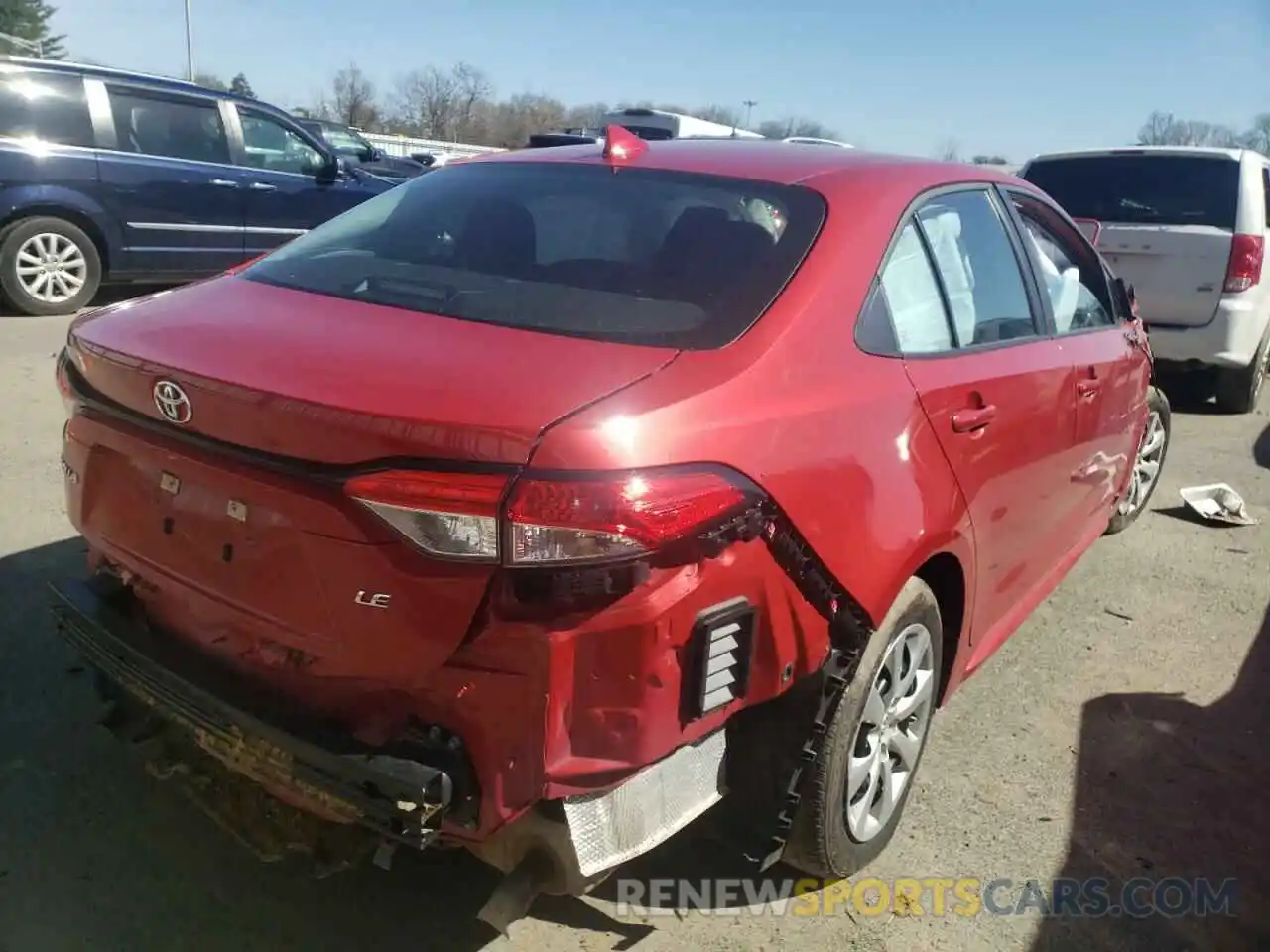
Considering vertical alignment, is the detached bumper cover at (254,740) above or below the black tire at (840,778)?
above

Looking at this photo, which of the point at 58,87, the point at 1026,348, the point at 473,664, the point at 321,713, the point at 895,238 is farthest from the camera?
the point at 58,87

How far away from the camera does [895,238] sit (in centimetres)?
263

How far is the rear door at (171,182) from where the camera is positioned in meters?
8.38

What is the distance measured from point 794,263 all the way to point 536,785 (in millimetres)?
1242

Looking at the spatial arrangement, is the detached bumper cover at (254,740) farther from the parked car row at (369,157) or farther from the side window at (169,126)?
the side window at (169,126)

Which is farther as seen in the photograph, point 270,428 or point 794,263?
point 794,263

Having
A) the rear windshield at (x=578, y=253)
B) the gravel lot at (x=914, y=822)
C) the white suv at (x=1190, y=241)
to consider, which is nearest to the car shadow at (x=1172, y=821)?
the gravel lot at (x=914, y=822)

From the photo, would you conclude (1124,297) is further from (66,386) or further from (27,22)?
(27,22)

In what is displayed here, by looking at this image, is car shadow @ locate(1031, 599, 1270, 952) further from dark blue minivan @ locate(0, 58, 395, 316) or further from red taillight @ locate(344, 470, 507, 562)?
dark blue minivan @ locate(0, 58, 395, 316)

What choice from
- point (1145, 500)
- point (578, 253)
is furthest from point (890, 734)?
point (1145, 500)

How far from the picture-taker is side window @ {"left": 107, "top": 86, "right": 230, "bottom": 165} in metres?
8.42

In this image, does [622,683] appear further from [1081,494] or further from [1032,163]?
[1032,163]

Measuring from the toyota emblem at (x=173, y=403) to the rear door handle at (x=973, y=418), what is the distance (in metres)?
1.71

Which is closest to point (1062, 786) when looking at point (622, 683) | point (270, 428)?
point (622, 683)
